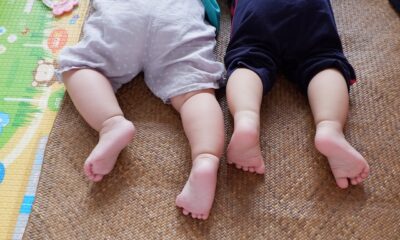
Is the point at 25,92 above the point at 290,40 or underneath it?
underneath

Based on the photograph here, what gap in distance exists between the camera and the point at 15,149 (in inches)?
38.9

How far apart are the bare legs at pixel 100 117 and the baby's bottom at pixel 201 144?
12 centimetres

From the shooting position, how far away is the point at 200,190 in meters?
0.80

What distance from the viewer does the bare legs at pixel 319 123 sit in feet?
2.72

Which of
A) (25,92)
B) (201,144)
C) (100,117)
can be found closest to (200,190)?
(201,144)

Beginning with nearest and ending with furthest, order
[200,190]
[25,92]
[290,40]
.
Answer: [200,190], [290,40], [25,92]

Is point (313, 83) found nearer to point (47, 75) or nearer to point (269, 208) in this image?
point (269, 208)

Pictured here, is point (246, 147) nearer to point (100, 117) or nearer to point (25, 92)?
point (100, 117)

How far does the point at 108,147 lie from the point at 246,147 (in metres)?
0.26

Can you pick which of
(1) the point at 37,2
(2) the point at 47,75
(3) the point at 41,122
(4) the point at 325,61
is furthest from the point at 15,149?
(4) the point at 325,61

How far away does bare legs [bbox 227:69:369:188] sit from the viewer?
829 millimetres

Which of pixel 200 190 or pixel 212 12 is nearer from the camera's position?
pixel 200 190

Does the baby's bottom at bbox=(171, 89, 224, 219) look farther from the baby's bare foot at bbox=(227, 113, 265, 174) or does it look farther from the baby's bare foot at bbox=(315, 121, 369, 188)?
the baby's bare foot at bbox=(315, 121, 369, 188)

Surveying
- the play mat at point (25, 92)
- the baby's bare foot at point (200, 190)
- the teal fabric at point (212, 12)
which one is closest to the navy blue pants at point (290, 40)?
the teal fabric at point (212, 12)
